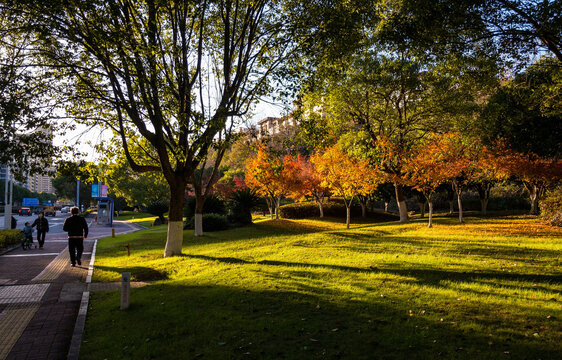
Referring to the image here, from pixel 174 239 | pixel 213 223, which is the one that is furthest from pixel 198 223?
pixel 174 239

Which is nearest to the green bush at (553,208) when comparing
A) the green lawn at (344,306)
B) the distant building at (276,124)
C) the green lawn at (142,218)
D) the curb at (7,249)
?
the green lawn at (344,306)

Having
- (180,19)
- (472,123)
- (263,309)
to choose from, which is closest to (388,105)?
(472,123)

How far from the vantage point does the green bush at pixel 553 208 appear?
53.4 feet

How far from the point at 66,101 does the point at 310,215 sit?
2197 cm

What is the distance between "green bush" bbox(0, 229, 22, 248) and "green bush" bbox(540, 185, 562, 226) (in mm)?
26797

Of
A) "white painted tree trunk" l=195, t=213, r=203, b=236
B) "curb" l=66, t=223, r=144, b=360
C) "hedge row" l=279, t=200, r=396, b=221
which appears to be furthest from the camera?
"hedge row" l=279, t=200, r=396, b=221

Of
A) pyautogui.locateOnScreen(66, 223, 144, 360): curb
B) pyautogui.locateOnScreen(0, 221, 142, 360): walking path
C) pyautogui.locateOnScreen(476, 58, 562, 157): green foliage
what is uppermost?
pyautogui.locateOnScreen(476, 58, 562, 157): green foliage

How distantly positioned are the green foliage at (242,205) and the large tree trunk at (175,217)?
33.6 ft

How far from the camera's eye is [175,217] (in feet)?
40.1

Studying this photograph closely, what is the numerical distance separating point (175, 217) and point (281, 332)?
811 cm

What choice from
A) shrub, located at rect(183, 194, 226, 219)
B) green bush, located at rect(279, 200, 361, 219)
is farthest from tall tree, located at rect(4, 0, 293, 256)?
green bush, located at rect(279, 200, 361, 219)

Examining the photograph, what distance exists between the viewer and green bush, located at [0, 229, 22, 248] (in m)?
Result: 16.8

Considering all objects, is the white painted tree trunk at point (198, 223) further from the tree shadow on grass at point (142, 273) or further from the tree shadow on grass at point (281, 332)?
the tree shadow on grass at point (281, 332)

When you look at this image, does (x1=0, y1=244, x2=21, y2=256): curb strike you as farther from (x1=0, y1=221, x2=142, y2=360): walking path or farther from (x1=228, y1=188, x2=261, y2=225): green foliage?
(x1=228, y1=188, x2=261, y2=225): green foliage
